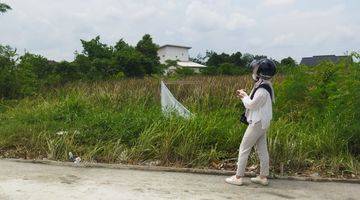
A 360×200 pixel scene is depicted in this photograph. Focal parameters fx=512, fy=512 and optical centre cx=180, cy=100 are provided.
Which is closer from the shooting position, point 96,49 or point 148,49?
point 96,49

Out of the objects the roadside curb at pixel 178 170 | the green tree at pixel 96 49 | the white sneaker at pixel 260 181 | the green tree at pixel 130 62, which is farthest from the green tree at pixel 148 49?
the white sneaker at pixel 260 181

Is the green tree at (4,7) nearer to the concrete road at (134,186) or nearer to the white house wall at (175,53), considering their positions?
the concrete road at (134,186)

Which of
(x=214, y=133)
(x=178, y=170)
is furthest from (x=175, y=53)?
(x=178, y=170)

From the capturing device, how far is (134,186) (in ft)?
20.6

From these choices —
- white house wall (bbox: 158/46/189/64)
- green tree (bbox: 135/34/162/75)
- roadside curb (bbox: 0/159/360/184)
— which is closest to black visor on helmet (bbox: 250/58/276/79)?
roadside curb (bbox: 0/159/360/184)

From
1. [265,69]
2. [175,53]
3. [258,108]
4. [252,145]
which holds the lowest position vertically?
[252,145]

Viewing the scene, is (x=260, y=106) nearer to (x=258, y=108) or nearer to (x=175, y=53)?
(x=258, y=108)

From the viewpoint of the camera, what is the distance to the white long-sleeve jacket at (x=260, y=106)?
6297mm

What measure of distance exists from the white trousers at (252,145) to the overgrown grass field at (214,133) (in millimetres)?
827

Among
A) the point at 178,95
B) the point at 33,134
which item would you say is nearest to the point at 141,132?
the point at 33,134

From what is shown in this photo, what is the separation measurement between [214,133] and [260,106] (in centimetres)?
186

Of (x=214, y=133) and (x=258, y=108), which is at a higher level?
A: (x=258, y=108)

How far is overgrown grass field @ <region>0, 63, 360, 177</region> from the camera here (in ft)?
24.9

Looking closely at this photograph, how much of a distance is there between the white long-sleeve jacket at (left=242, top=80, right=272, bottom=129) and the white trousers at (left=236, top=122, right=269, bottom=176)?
3.0 inches
